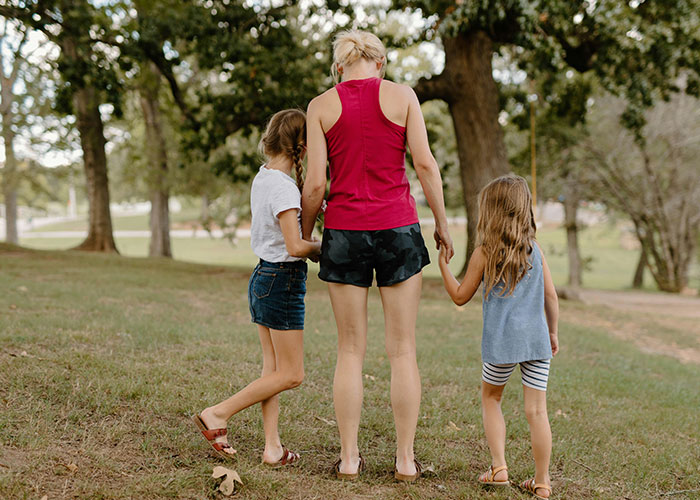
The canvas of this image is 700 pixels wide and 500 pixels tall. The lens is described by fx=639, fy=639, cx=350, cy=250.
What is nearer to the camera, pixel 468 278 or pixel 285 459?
pixel 468 278

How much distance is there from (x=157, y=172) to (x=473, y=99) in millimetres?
11927

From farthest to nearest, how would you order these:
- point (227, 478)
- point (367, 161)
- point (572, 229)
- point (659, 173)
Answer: point (572, 229), point (659, 173), point (367, 161), point (227, 478)

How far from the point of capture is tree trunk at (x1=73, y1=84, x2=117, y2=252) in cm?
1702

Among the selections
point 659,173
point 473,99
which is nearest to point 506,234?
point 473,99

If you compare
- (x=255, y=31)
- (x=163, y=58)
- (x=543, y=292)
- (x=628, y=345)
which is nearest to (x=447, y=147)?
(x=255, y=31)

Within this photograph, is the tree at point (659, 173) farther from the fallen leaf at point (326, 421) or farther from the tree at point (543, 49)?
the fallen leaf at point (326, 421)

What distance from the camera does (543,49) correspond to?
1025 cm

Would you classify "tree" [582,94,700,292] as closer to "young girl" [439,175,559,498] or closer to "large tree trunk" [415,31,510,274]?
"large tree trunk" [415,31,510,274]

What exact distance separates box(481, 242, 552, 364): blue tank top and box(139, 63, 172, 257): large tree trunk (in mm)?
17240

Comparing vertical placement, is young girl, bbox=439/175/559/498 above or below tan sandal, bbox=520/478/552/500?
above

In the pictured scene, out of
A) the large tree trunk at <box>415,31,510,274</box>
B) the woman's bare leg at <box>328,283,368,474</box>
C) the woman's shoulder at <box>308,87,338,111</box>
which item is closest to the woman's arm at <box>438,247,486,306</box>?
the woman's bare leg at <box>328,283,368,474</box>

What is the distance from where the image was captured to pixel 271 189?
3094 millimetres

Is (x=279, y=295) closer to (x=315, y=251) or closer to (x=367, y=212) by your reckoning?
(x=315, y=251)

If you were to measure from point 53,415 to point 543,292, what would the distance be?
2741 mm
